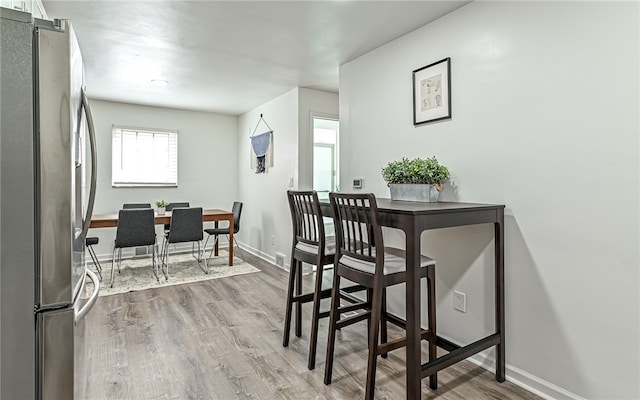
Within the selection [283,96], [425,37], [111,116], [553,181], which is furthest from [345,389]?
[111,116]

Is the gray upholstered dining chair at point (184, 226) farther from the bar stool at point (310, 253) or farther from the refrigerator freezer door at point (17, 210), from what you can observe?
the refrigerator freezer door at point (17, 210)

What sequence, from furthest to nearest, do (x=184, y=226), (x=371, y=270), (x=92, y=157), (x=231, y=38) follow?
(x=184, y=226), (x=231, y=38), (x=371, y=270), (x=92, y=157)

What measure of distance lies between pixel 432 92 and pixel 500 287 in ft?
4.52

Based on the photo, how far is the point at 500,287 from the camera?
1935 mm

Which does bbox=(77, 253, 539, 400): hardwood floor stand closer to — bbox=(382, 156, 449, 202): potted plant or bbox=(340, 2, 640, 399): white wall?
bbox=(340, 2, 640, 399): white wall

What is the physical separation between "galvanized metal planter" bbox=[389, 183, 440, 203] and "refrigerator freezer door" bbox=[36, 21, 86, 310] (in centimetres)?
183

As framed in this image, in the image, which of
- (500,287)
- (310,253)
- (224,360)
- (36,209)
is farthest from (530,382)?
(36,209)

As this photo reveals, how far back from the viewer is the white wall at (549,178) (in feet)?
5.13

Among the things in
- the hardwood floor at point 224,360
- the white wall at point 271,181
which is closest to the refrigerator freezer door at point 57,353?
the hardwood floor at point 224,360

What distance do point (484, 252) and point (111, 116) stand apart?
17.2 feet

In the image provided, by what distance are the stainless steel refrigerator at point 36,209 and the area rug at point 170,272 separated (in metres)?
2.89

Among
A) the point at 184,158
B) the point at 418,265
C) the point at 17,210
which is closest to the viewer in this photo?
the point at 17,210

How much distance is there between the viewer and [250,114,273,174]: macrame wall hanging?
4.86 metres

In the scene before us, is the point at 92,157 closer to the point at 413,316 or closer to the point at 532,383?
the point at 413,316
